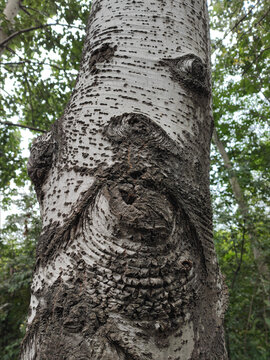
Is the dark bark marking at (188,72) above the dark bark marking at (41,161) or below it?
above

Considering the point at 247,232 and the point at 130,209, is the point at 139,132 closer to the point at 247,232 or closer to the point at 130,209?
the point at 130,209

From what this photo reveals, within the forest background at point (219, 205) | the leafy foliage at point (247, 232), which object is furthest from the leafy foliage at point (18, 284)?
the leafy foliage at point (247, 232)

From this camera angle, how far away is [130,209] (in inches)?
24.4

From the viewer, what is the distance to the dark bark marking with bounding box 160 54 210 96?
86 cm

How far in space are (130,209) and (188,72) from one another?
538 mm

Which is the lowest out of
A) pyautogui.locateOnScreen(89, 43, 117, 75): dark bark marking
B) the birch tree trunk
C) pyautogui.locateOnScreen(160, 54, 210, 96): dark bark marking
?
the birch tree trunk

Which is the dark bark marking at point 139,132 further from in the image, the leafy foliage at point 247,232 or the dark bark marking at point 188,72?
the leafy foliage at point 247,232

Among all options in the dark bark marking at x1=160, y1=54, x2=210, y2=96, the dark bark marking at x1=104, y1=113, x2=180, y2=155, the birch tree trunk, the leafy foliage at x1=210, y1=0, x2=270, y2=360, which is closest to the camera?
the birch tree trunk

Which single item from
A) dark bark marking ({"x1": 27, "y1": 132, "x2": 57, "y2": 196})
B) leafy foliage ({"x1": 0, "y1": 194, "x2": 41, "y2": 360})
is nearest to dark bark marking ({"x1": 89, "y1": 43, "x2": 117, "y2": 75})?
dark bark marking ({"x1": 27, "y1": 132, "x2": 57, "y2": 196})

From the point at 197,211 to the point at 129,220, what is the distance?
0.22 m

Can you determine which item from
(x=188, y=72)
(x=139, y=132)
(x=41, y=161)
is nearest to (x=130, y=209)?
(x=139, y=132)

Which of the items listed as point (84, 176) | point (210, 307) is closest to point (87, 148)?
point (84, 176)

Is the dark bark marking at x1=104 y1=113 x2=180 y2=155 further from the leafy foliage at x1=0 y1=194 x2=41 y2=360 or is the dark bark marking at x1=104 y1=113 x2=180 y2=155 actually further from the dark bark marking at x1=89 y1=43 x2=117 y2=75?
the leafy foliage at x1=0 y1=194 x2=41 y2=360

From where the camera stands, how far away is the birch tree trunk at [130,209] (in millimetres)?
549
